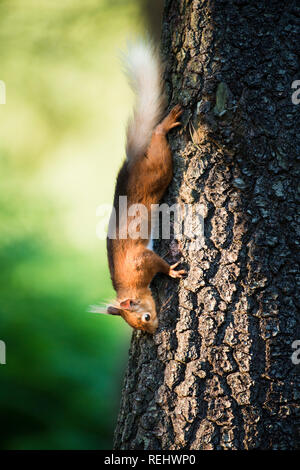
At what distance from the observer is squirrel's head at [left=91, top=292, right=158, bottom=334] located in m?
1.59

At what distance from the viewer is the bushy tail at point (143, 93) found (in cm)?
168

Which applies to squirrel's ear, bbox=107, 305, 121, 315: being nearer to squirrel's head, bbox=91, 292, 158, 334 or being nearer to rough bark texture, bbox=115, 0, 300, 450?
squirrel's head, bbox=91, 292, 158, 334

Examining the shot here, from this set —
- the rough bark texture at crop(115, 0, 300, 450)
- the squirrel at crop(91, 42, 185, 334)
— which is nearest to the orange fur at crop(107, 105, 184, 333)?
the squirrel at crop(91, 42, 185, 334)

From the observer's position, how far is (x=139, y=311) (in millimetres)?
1665

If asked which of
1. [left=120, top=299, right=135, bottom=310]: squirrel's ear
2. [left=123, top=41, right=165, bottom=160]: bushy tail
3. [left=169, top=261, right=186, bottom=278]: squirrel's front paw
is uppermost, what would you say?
[left=123, top=41, right=165, bottom=160]: bushy tail

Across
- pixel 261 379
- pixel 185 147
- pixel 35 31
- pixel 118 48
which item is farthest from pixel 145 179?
pixel 35 31

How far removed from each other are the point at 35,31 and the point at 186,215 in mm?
2575

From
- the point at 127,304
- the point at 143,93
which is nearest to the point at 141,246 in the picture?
the point at 127,304

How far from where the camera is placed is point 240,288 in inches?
56.1

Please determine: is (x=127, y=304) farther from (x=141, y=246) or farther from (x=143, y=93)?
(x=143, y=93)

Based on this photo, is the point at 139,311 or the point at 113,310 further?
the point at 113,310

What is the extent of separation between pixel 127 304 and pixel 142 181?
0.48m

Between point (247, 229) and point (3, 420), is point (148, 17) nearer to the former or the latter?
point (247, 229)

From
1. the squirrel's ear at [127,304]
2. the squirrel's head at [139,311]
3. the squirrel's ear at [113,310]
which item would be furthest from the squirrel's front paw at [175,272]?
the squirrel's ear at [113,310]
